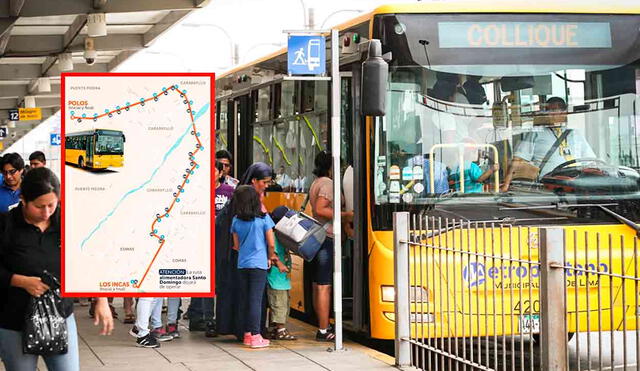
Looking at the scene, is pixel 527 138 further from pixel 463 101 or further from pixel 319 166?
pixel 319 166

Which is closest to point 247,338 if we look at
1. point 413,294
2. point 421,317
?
point 413,294

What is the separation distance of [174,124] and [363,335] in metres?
4.65

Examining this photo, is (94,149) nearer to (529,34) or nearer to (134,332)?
(134,332)

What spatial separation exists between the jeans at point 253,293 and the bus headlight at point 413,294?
1.30 meters

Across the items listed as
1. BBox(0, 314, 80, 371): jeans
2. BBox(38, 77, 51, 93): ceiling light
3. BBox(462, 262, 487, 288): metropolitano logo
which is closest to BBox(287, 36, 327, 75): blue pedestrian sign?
BBox(462, 262, 487, 288): metropolitano logo

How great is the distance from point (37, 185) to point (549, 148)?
5488 mm

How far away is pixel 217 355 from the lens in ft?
36.4

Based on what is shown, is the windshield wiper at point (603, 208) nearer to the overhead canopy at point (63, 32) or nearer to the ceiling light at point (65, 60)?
the overhead canopy at point (63, 32)

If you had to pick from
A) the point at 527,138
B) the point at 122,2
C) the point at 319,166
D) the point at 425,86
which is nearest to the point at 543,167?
the point at 527,138

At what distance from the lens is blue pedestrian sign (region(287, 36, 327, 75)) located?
10992 mm

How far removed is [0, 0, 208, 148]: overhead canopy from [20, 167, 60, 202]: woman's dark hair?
1636 cm

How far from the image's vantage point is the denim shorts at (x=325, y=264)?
11844mm

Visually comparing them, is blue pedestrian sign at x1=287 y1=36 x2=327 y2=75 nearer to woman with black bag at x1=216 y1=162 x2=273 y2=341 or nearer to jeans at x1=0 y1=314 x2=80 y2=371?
woman with black bag at x1=216 y1=162 x2=273 y2=341

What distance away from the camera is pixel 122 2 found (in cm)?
2470
